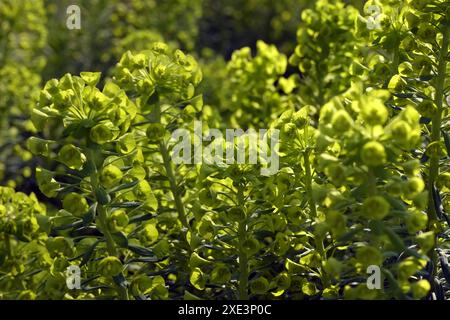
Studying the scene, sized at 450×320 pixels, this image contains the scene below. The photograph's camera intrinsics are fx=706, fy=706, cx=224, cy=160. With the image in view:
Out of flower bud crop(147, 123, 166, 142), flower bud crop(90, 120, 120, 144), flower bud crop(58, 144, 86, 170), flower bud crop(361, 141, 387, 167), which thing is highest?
flower bud crop(147, 123, 166, 142)

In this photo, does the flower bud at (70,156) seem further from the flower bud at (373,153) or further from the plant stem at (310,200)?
the flower bud at (373,153)

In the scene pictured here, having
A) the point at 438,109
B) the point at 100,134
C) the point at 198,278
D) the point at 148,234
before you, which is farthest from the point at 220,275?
the point at 438,109

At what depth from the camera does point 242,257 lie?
2.30m

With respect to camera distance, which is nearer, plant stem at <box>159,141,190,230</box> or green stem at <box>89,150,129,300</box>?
green stem at <box>89,150,129,300</box>

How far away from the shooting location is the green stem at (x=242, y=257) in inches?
88.6

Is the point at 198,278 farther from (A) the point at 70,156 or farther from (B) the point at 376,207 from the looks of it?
(B) the point at 376,207

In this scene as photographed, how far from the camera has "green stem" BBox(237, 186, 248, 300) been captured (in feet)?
7.38

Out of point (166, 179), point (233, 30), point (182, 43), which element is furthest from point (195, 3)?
point (166, 179)

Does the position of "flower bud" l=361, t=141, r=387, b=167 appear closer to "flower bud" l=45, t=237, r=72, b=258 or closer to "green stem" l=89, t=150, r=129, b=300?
"green stem" l=89, t=150, r=129, b=300

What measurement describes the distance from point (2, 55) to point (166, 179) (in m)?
2.97

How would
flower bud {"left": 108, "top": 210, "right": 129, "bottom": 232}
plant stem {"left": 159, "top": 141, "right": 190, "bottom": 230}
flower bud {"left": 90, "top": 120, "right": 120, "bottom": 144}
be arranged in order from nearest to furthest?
1. flower bud {"left": 90, "top": 120, "right": 120, "bottom": 144}
2. flower bud {"left": 108, "top": 210, "right": 129, "bottom": 232}
3. plant stem {"left": 159, "top": 141, "right": 190, "bottom": 230}

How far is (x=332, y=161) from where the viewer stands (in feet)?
5.83

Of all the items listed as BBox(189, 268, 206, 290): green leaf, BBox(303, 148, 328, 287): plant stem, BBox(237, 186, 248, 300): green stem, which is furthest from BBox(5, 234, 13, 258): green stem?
BBox(303, 148, 328, 287): plant stem

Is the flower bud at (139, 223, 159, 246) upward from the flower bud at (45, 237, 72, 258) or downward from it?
upward
